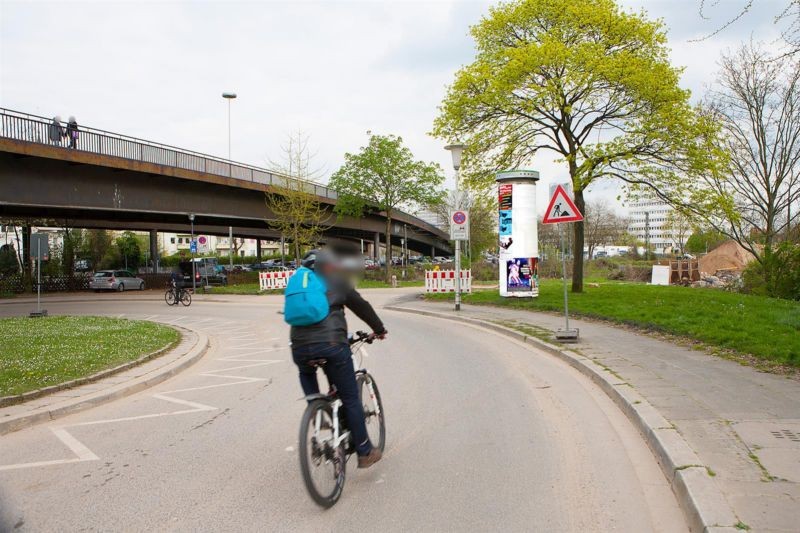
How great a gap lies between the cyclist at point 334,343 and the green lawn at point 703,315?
6574 millimetres

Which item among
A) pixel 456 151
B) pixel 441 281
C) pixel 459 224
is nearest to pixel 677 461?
pixel 459 224

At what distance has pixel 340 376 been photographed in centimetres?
425

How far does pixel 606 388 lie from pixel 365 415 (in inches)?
157

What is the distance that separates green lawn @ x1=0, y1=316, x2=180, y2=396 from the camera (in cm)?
816

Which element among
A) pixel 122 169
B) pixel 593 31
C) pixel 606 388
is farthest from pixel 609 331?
pixel 122 169

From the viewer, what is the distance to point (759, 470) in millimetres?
4273

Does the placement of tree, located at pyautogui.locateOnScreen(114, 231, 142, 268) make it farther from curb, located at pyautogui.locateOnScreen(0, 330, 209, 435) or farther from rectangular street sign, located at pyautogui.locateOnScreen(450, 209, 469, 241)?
curb, located at pyautogui.locateOnScreen(0, 330, 209, 435)

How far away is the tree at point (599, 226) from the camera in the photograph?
70.7m

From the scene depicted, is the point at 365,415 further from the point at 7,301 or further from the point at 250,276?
the point at 250,276

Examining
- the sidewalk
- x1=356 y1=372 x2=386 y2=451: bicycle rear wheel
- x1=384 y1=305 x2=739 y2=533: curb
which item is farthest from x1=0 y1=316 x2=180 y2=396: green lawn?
the sidewalk

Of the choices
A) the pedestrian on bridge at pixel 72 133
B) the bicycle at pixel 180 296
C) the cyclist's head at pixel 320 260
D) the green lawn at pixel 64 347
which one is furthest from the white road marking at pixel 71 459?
the pedestrian on bridge at pixel 72 133

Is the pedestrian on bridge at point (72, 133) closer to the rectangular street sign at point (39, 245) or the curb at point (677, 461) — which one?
the rectangular street sign at point (39, 245)

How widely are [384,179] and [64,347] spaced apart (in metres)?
31.6

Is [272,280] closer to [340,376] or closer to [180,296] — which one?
[180,296]
